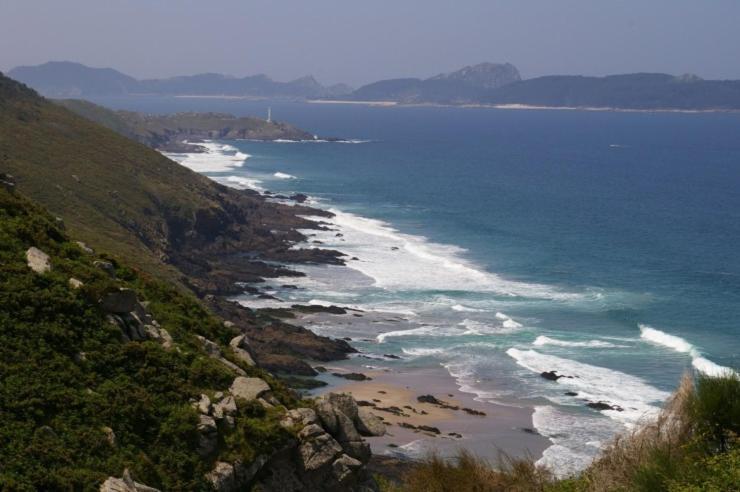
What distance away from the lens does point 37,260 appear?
60.4 ft

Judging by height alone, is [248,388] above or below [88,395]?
below

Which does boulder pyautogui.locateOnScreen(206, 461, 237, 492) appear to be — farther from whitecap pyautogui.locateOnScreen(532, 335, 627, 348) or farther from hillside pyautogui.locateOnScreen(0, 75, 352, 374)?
whitecap pyautogui.locateOnScreen(532, 335, 627, 348)

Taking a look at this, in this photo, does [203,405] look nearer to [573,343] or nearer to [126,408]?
[126,408]

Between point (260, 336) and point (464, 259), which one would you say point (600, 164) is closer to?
point (464, 259)

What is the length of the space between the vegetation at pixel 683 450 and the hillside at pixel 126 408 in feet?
→ 13.3

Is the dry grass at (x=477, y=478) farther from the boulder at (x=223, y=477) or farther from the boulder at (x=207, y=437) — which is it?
the boulder at (x=207, y=437)

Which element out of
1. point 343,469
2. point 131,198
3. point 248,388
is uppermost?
point 248,388

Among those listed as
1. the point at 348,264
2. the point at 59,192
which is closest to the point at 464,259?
the point at 348,264

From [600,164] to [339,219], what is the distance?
260ft

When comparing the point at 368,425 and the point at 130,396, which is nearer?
the point at 130,396

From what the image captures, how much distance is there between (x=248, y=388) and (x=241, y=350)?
4.14m

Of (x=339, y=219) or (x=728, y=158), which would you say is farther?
(x=728, y=158)

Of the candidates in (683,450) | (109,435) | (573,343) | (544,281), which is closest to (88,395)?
(109,435)

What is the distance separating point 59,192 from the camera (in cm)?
6188
